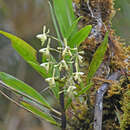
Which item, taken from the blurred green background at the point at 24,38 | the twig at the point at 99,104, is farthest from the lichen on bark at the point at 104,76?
the blurred green background at the point at 24,38

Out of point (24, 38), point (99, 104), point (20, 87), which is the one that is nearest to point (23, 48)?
point (20, 87)

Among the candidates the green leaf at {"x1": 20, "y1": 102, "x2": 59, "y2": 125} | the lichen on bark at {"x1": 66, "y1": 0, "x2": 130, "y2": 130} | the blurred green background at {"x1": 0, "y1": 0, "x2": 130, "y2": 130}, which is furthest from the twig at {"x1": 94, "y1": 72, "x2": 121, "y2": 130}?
the blurred green background at {"x1": 0, "y1": 0, "x2": 130, "y2": 130}

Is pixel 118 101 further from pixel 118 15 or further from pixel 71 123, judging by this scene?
pixel 118 15

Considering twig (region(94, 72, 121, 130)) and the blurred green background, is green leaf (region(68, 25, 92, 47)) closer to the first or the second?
twig (region(94, 72, 121, 130))

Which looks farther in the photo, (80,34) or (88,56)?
(88,56)

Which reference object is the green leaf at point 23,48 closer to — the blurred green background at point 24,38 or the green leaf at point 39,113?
the green leaf at point 39,113

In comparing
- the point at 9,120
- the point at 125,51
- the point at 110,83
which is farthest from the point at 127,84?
the point at 9,120
